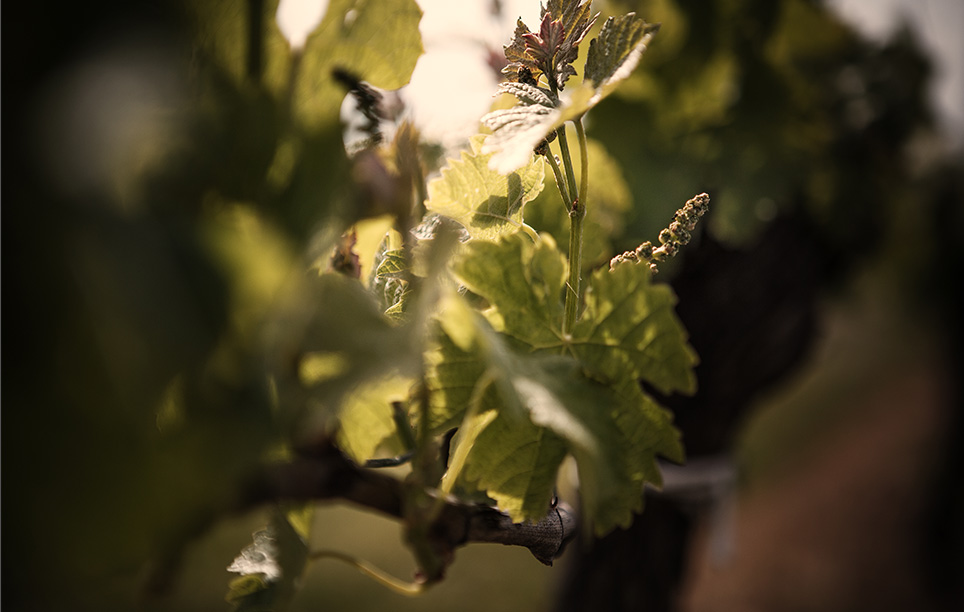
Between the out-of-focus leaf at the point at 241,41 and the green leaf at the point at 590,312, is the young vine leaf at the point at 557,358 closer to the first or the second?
the green leaf at the point at 590,312

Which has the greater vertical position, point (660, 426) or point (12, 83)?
point (12, 83)

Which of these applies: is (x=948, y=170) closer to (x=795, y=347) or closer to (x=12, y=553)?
(x=795, y=347)

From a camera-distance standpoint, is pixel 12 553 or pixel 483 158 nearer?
pixel 12 553

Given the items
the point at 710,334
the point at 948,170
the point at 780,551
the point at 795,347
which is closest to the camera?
the point at 710,334

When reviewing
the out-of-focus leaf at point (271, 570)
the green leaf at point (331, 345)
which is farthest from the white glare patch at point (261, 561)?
the green leaf at point (331, 345)

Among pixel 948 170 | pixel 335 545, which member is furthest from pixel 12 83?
pixel 948 170

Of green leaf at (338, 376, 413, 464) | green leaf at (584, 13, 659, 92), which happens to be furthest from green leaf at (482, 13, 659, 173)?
green leaf at (338, 376, 413, 464)

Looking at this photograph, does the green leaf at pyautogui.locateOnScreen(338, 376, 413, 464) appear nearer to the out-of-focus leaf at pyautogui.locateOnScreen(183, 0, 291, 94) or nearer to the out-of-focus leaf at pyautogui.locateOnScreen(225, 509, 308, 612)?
the out-of-focus leaf at pyautogui.locateOnScreen(225, 509, 308, 612)
